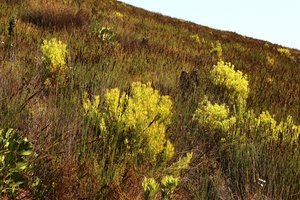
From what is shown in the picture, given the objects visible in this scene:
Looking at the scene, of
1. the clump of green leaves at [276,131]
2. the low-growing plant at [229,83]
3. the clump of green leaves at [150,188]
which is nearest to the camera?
the clump of green leaves at [150,188]

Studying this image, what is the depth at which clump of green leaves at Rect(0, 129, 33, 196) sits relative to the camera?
2195 millimetres

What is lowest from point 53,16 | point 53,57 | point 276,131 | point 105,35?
point 53,16

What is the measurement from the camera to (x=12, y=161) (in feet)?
7.36

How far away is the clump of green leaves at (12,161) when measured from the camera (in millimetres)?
2195

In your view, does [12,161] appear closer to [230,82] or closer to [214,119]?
[214,119]

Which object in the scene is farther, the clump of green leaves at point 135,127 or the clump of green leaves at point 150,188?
the clump of green leaves at point 135,127

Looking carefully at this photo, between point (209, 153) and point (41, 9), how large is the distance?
22.8 feet

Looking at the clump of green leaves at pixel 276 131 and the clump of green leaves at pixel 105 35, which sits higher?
the clump of green leaves at pixel 276 131

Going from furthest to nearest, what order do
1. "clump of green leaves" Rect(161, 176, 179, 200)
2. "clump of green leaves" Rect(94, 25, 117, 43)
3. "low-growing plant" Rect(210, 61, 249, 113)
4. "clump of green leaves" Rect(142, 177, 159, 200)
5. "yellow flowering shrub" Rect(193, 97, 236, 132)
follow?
"clump of green leaves" Rect(94, 25, 117, 43)
"low-growing plant" Rect(210, 61, 249, 113)
"yellow flowering shrub" Rect(193, 97, 236, 132)
"clump of green leaves" Rect(161, 176, 179, 200)
"clump of green leaves" Rect(142, 177, 159, 200)

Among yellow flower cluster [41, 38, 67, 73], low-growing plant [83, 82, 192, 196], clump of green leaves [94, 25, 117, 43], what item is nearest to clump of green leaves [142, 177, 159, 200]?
low-growing plant [83, 82, 192, 196]

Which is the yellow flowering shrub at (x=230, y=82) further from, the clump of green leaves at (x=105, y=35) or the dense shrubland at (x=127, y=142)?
the clump of green leaves at (x=105, y=35)

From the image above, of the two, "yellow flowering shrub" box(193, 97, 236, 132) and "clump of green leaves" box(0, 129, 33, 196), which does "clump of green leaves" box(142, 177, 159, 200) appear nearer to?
"clump of green leaves" box(0, 129, 33, 196)

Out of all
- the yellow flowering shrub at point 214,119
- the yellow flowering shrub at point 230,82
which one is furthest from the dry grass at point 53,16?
the yellow flowering shrub at point 214,119

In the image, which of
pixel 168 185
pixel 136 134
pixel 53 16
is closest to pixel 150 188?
pixel 168 185
